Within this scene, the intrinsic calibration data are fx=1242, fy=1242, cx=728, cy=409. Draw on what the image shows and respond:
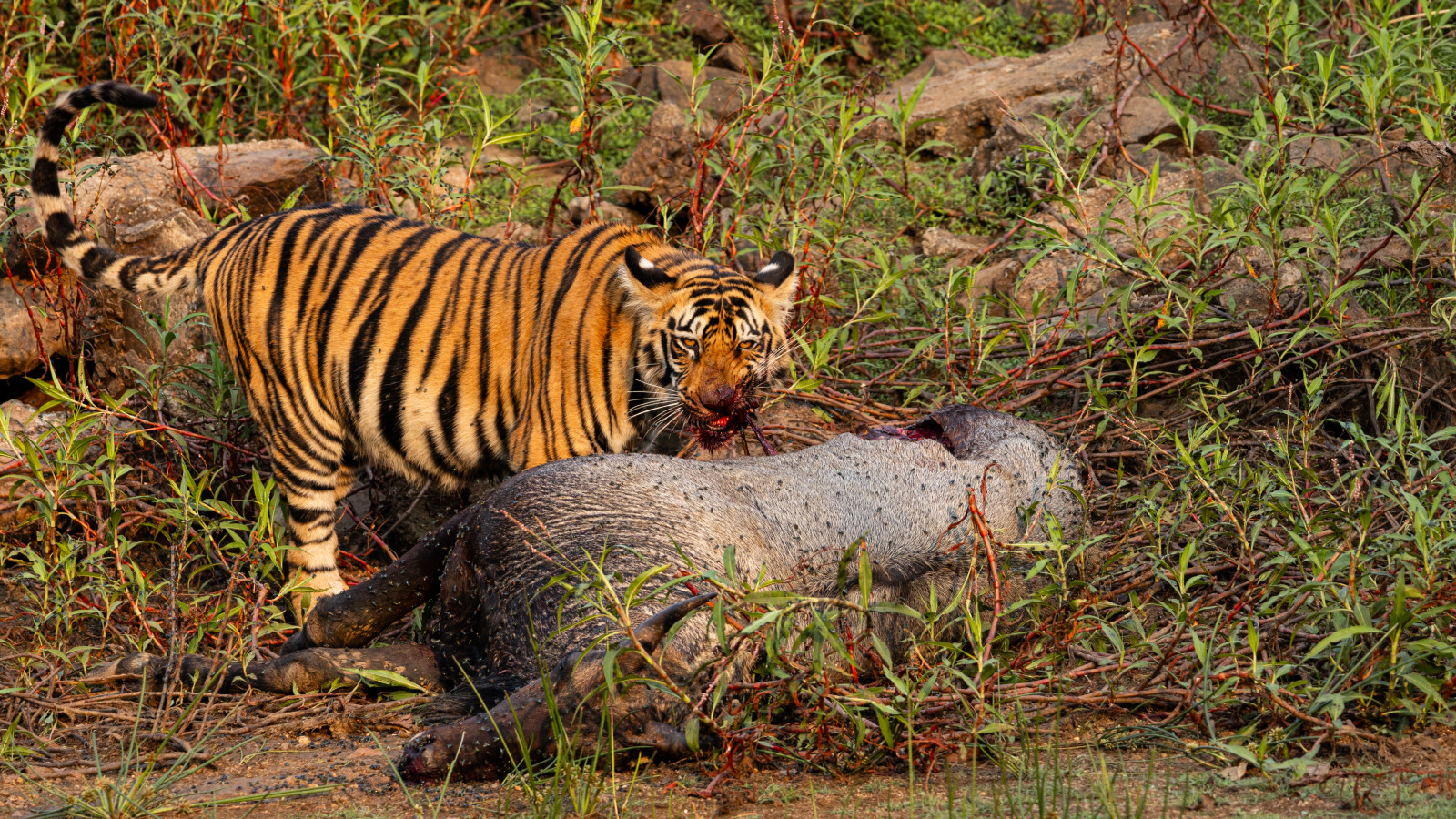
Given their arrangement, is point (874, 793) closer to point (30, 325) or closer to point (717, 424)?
point (717, 424)

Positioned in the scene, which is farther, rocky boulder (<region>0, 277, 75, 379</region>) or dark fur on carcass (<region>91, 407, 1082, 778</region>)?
rocky boulder (<region>0, 277, 75, 379</region>)

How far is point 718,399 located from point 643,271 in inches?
20.7

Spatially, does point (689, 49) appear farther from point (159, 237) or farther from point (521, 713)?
point (521, 713)

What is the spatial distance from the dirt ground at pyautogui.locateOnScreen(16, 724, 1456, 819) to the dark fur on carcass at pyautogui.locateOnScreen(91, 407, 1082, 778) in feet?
0.35

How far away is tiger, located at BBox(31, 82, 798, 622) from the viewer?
4430 millimetres

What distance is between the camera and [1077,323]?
501 centimetres

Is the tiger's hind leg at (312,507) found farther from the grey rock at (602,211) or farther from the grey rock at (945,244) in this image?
the grey rock at (945,244)

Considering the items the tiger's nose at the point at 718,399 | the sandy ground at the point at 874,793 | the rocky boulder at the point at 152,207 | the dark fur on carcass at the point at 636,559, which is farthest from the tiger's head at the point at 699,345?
the rocky boulder at the point at 152,207

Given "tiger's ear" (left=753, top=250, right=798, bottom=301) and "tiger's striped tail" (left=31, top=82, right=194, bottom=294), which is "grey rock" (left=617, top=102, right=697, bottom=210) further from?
"tiger's striped tail" (left=31, top=82, right=194, bottom=294)

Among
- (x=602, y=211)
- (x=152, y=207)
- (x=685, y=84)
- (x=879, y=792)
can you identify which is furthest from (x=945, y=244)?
(x=879, y=792)

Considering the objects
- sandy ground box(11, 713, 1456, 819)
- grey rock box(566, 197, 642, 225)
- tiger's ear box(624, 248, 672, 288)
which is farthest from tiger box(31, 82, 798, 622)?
sandy ground box(11, 713, 1456, 819)

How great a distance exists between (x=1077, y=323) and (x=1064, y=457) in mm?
1217

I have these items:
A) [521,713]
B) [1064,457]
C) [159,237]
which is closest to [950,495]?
→ [1064,457]

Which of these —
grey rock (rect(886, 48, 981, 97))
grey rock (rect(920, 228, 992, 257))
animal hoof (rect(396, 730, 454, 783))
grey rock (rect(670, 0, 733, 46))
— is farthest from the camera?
grey rock (rect(670, 0, 733, 46))
